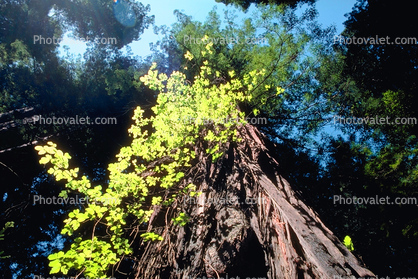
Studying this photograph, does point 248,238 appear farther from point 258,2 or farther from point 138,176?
point 258,2

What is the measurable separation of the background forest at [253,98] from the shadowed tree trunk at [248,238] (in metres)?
2.90

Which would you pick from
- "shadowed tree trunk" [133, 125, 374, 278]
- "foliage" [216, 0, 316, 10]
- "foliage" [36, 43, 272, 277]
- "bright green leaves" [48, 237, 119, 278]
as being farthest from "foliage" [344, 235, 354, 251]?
"foliage" [216, 0, 316, 10]

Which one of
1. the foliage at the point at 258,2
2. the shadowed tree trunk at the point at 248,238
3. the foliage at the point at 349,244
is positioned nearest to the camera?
the shadowed tree trunk at the point at 248,238

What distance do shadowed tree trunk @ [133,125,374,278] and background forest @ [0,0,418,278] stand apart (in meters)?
2.90

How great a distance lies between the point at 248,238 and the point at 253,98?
603cm

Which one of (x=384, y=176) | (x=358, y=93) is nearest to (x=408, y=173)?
(x=384, y=176)

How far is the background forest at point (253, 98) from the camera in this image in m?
5.85

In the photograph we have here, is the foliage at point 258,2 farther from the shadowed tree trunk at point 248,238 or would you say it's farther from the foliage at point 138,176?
the shadowed tree trunk at point 248,238

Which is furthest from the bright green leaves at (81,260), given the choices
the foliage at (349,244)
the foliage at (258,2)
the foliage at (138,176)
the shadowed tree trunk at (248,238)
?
the foliage at (258,2)

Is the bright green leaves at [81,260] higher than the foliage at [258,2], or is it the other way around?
the foliage at [258,2]

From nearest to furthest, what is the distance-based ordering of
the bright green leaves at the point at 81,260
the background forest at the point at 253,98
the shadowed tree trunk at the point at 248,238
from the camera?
the bright green leaves at the point at 81,260 < the shadowed tree trunk at the point at 248,238 < the background forest at the point at 253,98

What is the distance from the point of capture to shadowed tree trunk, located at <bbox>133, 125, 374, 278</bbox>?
2.30m

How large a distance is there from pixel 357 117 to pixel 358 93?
2.78 ft

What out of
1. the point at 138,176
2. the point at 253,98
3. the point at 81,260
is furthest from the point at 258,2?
the point at 81,260
